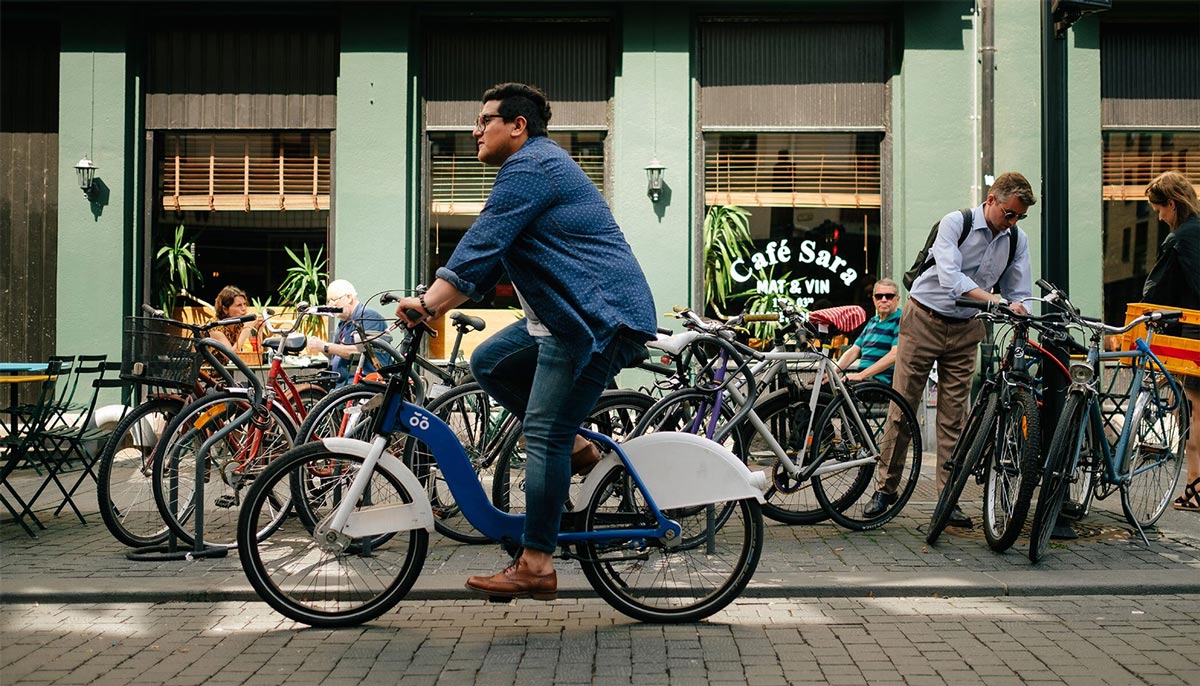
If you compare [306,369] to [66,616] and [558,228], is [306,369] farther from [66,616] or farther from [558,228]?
[558,228]

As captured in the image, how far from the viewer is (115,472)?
6023 millimetres

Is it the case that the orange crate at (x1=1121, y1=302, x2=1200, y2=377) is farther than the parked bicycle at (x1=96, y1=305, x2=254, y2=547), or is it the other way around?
the orange crate at (x1=1121, y1=302, x2=1200, y2=377)

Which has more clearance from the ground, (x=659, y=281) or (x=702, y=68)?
(x=702, y=68)

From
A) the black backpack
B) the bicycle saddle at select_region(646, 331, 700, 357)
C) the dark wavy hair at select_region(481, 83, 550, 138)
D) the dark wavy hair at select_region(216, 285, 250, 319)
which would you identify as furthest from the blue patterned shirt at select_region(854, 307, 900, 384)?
the dark wavy hair at select_region(216, 285, 250, 319)

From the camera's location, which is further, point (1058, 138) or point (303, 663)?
point (1058, 138)

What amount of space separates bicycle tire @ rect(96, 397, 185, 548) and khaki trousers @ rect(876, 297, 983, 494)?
13.3 ft

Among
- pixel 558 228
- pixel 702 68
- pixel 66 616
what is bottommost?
pixel 66 616

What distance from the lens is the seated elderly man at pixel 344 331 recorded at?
729 centimetres

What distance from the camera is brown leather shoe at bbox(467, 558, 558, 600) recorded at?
4500 mm

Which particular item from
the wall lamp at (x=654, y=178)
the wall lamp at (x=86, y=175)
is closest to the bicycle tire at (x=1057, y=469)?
the wall lamp at (x=654, y=178)

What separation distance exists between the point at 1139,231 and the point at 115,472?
971cm

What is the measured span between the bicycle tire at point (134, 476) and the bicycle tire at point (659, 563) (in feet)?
8.72

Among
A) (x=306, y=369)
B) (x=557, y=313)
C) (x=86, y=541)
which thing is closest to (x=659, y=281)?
(x=306, y=369)

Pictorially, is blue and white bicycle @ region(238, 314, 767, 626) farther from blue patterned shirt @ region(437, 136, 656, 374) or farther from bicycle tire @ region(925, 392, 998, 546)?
bicycle tire @ region(925, 392, 998, 546)
